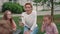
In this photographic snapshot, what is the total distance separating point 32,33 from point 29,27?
193mm

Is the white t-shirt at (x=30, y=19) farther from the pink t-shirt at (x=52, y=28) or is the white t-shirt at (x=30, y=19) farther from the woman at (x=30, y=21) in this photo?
the pink t-shirt at (x=52, y=28)

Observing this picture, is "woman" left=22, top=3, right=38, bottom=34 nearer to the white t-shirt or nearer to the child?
the white t-shirt

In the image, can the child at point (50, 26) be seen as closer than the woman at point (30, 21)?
Yes

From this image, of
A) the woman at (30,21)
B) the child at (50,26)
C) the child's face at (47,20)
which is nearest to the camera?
the child's face at (47,20)

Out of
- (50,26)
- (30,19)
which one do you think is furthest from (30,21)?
(50,26)

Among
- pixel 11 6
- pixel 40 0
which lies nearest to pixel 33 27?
pixel 40 0

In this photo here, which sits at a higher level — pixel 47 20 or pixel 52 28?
pixel 47 20

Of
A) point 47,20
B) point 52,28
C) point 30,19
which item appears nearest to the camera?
point 47,20

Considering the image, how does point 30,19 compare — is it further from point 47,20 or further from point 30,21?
point 47,20

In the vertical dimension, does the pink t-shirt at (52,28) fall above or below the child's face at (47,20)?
below

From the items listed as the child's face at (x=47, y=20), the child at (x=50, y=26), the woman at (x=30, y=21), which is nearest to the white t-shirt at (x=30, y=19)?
the woman at (x=30, y=21)

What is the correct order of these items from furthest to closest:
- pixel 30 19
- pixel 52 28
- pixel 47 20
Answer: pixel 30 19
pixel 52 28
pixel 47 20

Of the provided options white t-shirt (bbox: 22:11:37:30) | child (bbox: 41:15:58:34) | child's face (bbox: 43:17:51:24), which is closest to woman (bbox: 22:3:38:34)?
white t-shirt (bbox: 22:11:37:30)

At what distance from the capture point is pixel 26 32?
22.9 feet
